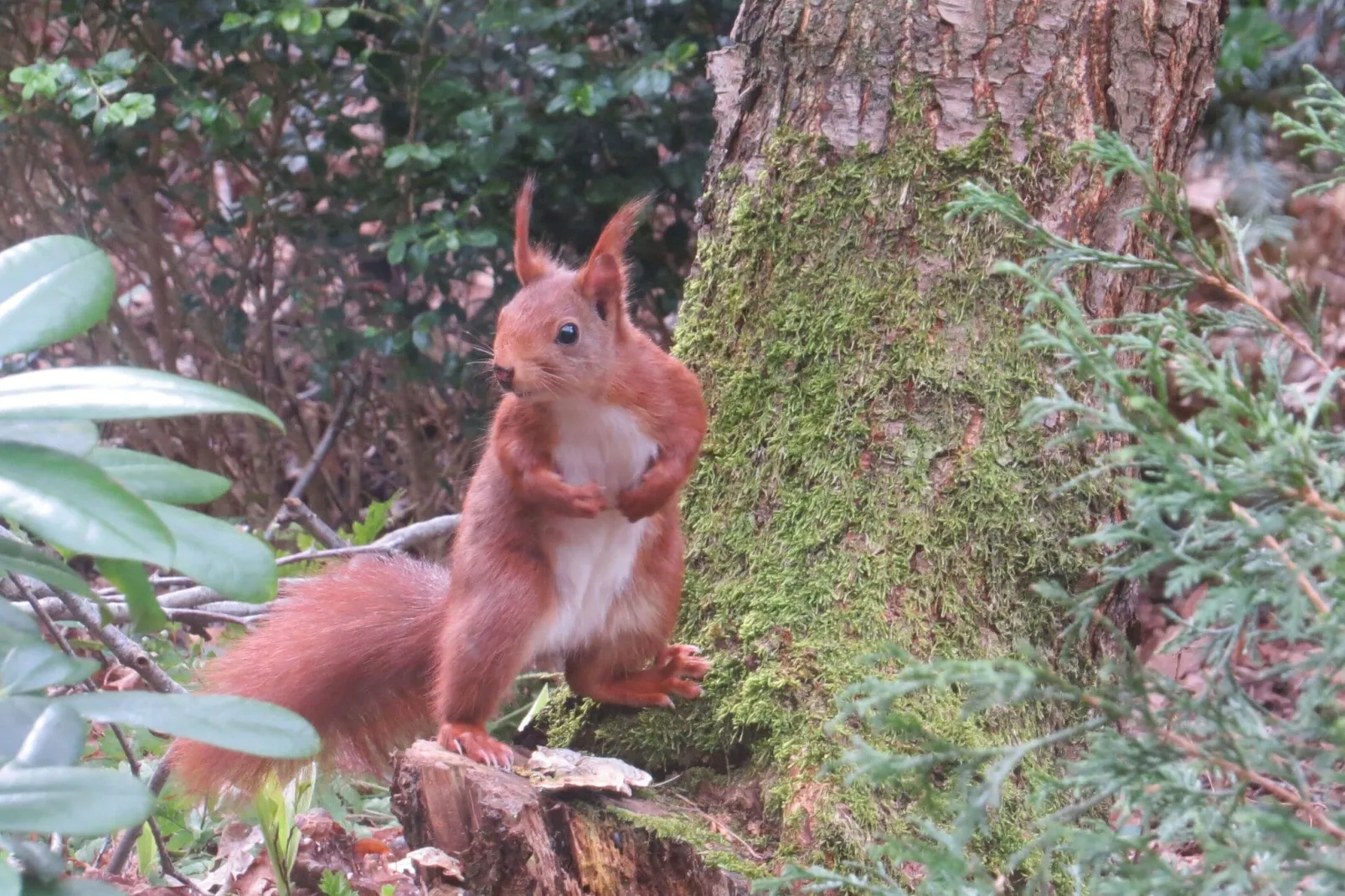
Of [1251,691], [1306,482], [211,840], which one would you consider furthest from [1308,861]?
[1251,691]

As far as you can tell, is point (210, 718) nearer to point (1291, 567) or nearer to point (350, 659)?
point (1291, 567)

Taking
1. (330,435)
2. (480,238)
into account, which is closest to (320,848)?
(480,238)

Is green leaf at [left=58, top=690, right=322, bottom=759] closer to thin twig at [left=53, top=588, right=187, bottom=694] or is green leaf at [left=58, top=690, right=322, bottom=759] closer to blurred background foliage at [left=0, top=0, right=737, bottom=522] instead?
thin twig at [left=53, top=588, right=187, bottom=694]

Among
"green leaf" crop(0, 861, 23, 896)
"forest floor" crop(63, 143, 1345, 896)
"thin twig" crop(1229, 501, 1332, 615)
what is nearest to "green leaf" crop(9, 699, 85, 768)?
"green leaf" crop(0, 861, 23, 896)

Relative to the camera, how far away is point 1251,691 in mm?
3727

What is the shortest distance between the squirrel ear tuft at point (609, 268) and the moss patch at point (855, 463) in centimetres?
30

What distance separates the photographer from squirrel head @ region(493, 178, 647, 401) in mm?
2131

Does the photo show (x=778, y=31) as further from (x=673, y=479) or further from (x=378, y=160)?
(x=378, y=160)

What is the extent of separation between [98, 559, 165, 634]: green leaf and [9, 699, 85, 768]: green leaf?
19cm

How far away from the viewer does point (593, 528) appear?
2.29 m

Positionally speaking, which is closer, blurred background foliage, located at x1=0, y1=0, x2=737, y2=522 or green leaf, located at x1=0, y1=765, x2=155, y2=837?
green leaf, located at x1=0, y1=765, x2=155, y2=837

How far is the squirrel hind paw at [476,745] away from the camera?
1992 millimetres

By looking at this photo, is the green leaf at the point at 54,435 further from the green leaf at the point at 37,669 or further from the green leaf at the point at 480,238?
the green leaf at the point at 480,238

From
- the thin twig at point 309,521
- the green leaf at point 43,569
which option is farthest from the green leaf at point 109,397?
the thin twig at point 309,521
